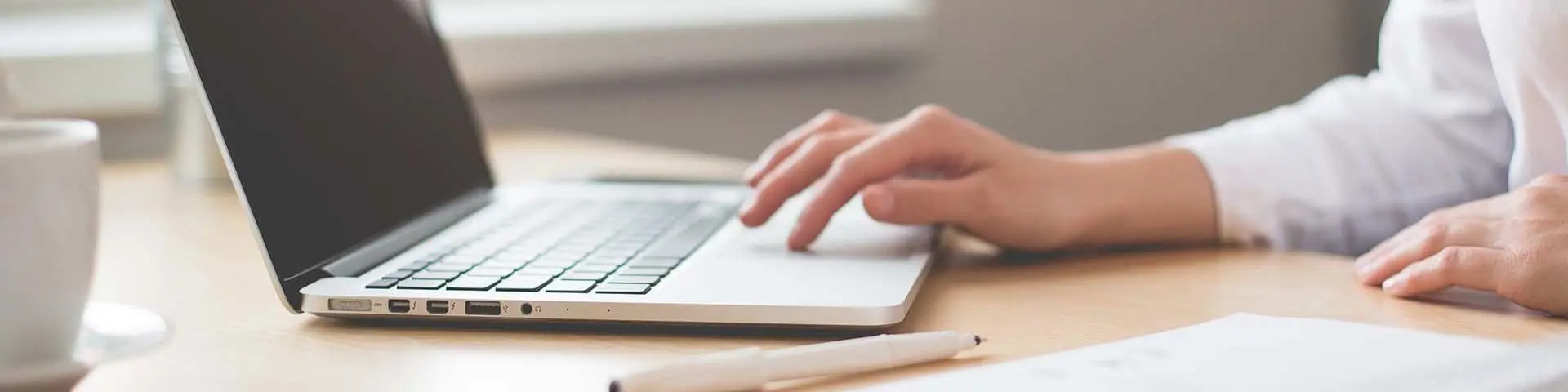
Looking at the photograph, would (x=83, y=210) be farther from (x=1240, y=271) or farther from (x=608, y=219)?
(x=1240, y=271)

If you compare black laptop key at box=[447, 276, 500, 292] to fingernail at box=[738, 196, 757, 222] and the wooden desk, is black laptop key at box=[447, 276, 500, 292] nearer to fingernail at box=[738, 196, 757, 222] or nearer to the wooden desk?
the wooden desk

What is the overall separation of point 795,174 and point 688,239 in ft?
0.21

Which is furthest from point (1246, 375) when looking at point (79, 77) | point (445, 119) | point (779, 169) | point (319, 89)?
point (79, 77)

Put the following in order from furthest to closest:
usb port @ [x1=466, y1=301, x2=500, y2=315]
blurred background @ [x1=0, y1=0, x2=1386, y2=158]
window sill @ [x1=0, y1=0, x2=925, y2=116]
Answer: blurred background @ [x1=0, y1=0, x2=1386, y2=158] → window sill @ [x1=0, y1=0, x2=925, y2=116] → usb port @ [x1=466, y1=301, x2=500, y2=315]

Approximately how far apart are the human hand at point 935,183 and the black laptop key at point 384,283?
0.19 metres

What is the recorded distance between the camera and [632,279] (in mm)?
569

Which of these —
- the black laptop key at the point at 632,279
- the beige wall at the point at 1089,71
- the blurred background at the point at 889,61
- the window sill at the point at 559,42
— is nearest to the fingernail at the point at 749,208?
the black laptop key at the point at 632,279

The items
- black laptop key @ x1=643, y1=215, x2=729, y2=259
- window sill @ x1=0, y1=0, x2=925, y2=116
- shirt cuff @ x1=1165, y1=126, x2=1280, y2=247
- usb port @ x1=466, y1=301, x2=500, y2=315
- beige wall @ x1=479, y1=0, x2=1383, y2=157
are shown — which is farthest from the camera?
beige wall @ x1=479, y1=0, x2=1383, y2=157

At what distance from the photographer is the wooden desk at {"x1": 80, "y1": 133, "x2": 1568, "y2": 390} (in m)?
0.48

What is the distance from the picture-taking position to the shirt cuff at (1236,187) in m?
0.76

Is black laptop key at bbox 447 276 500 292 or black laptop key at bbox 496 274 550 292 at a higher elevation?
black laptop key at bbox 447 276 500 292

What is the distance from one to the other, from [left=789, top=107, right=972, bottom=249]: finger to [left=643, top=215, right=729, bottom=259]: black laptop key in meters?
0.05

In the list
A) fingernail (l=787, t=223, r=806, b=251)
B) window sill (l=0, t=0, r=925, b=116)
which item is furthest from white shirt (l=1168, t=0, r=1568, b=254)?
window sill (l=0, t=0, r=925, b=116)

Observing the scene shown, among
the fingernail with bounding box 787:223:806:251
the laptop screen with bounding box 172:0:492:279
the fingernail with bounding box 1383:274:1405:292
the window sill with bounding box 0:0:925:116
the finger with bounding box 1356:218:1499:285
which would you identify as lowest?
the fingernail with bounding box 1383:274:1405:292
